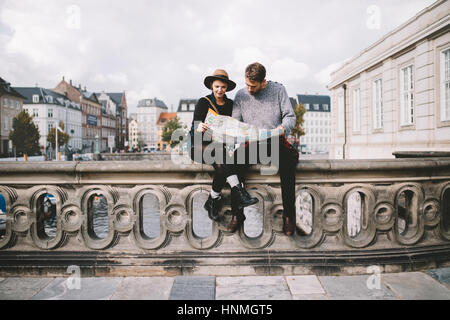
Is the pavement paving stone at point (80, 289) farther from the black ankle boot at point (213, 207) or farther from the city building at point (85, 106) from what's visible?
the city building at point (85, 106)

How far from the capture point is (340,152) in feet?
76.8

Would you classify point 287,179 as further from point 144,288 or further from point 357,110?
point 357,110

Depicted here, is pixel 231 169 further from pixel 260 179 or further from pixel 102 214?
pixel 102 214

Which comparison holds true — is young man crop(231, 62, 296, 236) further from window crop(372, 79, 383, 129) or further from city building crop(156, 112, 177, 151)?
city building crop(156, 112, 177, 151)

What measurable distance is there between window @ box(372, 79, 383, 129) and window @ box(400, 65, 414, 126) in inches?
Answer: 84.3

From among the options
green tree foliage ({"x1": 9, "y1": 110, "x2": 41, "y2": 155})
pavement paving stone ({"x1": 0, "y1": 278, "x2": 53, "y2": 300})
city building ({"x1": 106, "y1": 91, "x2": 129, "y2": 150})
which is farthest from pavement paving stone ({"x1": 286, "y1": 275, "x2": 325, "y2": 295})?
city building ({"x1": 106, "y1": 91, "x2": 129, "y2": 150})

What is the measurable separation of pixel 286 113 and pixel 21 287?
8.87ft

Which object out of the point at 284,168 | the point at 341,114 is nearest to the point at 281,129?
the point at 284,168

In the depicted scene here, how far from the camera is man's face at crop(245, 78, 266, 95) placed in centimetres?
321

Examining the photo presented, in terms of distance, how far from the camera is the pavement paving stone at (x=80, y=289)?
2.83 meters

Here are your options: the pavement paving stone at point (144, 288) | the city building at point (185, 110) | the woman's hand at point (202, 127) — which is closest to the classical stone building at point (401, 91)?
the woman's hand at point (202, 127)

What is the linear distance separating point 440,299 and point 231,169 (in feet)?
6.04

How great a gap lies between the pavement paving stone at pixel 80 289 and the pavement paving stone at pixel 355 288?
175cm
